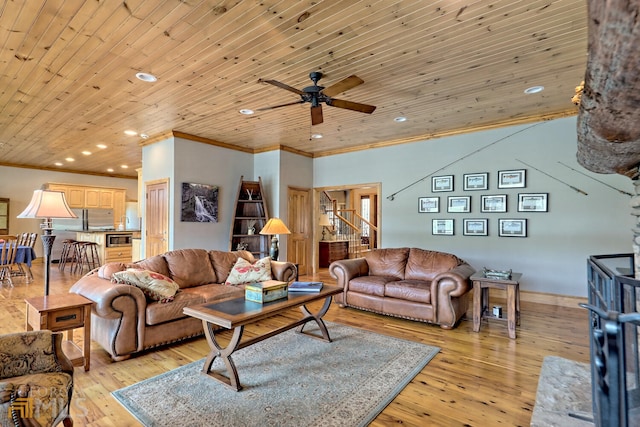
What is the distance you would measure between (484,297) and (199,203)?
4.83 meters

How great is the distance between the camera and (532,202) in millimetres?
4879

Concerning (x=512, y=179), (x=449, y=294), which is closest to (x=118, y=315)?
(x=449, y=294)

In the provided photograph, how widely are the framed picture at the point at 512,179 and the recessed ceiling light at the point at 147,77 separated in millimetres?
5033

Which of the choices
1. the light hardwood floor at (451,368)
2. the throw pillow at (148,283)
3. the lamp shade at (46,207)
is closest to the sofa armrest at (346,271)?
the light hardwood floor at (451,368)

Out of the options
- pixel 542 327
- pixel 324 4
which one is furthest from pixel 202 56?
pixel 542 327

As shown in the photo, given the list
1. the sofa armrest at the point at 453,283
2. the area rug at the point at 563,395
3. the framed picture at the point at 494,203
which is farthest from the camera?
the framed picture at the point at 494,203

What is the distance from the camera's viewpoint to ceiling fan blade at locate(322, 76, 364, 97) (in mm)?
2947

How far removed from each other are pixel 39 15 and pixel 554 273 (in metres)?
6.51

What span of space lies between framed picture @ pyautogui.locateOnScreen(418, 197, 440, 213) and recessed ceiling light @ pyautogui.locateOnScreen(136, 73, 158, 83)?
4536 millimetres

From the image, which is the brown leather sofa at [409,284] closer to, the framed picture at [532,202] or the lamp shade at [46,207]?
the framed picture at [532,202]

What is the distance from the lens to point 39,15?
7.93 ft

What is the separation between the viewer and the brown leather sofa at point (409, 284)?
373cm

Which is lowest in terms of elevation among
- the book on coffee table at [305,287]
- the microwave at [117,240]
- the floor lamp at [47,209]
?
the book on coffee table at [305,287]

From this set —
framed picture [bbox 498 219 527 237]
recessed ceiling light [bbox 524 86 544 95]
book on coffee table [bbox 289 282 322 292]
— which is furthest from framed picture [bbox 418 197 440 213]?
book on coffee table [bbox 289 282 322 292]
